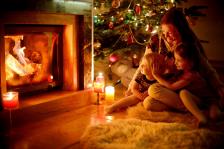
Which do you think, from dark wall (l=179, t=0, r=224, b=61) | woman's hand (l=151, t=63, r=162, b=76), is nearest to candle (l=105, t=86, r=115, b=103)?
woman's hand (l=151, t=63, r=162, b=76)

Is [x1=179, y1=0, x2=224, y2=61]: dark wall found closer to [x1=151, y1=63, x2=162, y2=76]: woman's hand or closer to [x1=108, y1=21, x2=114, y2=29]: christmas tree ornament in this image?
[x1=108, y1=21, x2=114, y2=29]: christmas tree ornament

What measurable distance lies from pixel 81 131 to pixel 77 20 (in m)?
1.21

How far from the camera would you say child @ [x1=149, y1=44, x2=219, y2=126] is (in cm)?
292

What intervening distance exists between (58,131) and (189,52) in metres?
1.32

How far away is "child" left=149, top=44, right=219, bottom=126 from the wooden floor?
507 millimetres

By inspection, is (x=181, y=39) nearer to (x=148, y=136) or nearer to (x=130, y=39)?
(x=130, y=39)

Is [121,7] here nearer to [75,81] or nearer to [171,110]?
[75,81]

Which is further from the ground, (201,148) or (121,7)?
(121,7)

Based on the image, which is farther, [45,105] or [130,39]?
[130,39]

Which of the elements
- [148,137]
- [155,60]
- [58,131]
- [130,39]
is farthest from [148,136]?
[130,39]

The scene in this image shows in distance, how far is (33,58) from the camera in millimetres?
3162

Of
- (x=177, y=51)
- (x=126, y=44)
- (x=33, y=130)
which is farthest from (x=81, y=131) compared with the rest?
(x=126, y=44)

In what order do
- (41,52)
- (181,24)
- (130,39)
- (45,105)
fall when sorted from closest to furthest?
1. (45,105)
2. (181,24)
3. (41,52)
4. (130,39)

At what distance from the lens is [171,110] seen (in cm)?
299
